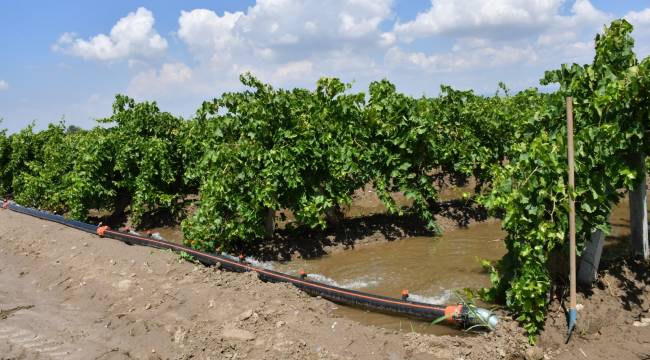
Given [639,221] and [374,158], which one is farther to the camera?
[374,158]

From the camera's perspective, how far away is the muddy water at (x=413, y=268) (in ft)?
22.5

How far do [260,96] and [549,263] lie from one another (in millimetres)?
5861

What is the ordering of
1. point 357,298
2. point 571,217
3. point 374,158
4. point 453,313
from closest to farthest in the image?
point 571,217
point 453,313
point 357,298
point 374,158

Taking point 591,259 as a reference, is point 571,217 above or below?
above

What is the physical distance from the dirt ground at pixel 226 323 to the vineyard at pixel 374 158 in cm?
66

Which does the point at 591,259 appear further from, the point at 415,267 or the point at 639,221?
the point at 415,267

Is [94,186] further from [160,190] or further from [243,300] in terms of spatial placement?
[243,300]

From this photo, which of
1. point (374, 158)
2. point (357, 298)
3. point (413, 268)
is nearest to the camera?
point (357, 298)

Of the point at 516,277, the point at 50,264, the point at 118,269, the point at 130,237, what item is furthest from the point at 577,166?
the point at 50,264

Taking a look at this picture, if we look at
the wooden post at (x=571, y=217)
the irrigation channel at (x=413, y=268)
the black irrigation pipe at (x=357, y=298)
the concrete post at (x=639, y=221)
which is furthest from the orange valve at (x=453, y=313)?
the concrete post at (x=639, y=221)

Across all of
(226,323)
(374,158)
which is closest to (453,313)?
(226,323)

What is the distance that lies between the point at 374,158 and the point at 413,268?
8.80 ft

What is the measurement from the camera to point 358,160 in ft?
31.9

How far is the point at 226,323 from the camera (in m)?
5.98
